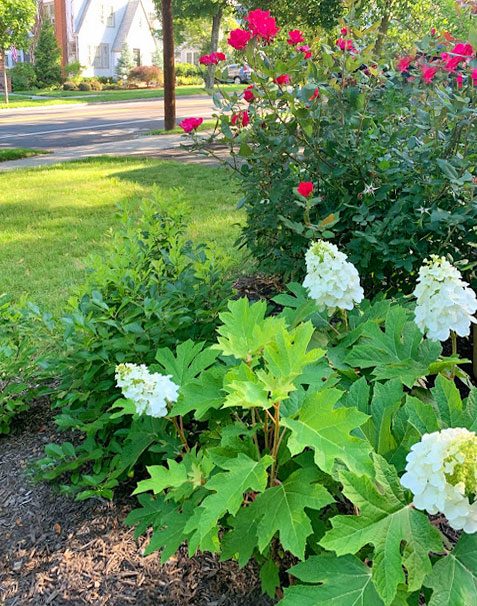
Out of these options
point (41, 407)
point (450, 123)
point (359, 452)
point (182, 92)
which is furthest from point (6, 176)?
point (182, 92)

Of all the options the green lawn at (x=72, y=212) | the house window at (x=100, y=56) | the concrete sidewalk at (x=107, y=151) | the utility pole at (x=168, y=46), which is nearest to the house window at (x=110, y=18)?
the house window at (x=100, y=56)

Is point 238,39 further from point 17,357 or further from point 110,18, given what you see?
point 110,18

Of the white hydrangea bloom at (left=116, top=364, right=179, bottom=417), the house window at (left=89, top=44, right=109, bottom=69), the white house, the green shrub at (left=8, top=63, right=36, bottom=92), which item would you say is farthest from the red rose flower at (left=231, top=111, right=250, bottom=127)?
the house window at (left=89, top=44, right=109, bottom=69)

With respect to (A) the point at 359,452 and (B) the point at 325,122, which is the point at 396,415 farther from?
(B) the point at 325,122

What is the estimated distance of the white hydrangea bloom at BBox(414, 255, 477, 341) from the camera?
1489mm

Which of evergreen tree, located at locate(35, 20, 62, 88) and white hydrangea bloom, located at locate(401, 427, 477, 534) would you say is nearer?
white hydrangea bloom, located at locate(401, 427, 477, 534)

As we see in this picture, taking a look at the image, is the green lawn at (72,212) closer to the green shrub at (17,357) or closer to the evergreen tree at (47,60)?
the green shrub at (17,357)

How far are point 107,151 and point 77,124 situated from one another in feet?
21.6

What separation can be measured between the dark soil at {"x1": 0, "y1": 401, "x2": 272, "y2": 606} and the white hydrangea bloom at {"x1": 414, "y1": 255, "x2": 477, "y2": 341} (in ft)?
3.20

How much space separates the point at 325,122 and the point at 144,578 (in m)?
2.29

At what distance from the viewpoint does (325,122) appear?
297 cm

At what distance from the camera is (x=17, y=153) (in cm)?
1130

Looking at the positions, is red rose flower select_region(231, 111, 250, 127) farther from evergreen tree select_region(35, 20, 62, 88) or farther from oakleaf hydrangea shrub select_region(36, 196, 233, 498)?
evergreen tree select_region(35, 20, 62, 88)

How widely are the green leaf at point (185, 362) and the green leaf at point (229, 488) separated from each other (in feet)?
1.34
